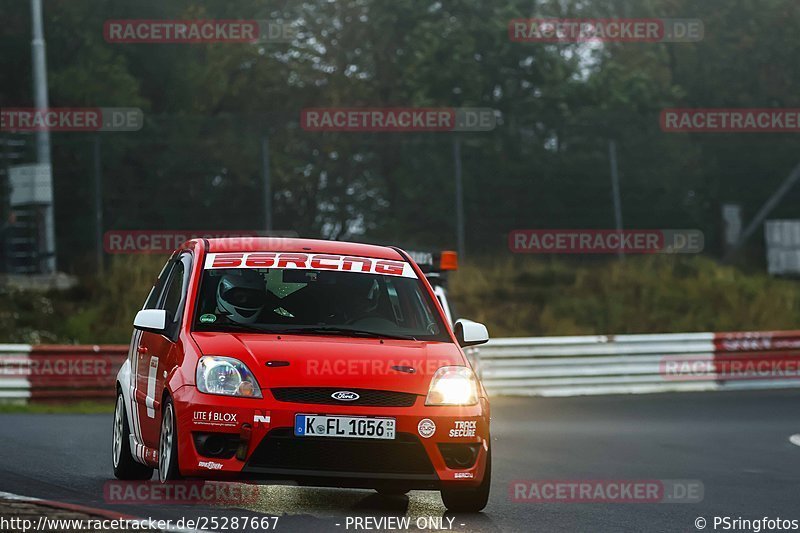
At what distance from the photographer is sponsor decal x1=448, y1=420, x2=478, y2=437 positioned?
29.2 feet

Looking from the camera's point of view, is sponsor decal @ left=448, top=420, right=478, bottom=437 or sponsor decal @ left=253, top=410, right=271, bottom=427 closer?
sponsor decal @ left=253, top=410, right=271, bottom=427

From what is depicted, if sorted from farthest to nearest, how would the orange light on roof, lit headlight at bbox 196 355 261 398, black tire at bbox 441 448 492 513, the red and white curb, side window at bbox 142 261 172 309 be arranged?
the orange light on roof
side window at bbox 142 261 172 309
black tire at bbox 441 448 492 513
lit headlight at bbox 196 355 261 398
the red and white curb

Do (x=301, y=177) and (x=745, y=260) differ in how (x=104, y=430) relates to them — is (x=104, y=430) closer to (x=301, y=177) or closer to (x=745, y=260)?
(x=301, y=177)

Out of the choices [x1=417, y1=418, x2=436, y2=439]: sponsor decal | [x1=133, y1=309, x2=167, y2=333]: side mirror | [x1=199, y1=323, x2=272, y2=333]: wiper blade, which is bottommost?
[x1=417, y1=418, x2=436, y2=439]: sponsor decal

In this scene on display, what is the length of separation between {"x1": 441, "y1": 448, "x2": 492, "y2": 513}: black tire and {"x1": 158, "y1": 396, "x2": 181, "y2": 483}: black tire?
1.53 metres

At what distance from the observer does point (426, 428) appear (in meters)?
8.81

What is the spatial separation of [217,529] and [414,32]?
30.9 metres

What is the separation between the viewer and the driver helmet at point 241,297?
9500mm

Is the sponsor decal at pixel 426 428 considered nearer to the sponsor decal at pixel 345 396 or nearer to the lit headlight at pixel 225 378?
the sponsor decal at pixel 345 396

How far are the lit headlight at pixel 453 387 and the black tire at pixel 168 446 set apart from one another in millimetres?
1352

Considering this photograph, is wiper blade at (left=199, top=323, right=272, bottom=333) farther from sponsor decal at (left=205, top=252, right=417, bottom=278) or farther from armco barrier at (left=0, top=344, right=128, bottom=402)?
armco barrier at (left=0, top=344, right=128, bottom=402)

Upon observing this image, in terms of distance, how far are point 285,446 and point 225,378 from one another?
50 centimetres

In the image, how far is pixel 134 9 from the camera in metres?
34.8

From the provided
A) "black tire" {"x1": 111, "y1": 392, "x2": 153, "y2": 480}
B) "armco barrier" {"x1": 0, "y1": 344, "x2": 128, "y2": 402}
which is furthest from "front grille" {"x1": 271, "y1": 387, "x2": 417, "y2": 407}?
"armco barrier" {"x1": 0, "y1": 344, "x2": 128, "y2": 402}
